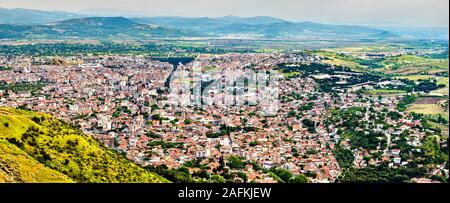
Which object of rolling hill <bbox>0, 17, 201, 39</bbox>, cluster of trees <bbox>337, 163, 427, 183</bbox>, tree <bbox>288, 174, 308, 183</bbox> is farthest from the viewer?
rolling hill <bbox>0, 17, 201, 39</bbox>

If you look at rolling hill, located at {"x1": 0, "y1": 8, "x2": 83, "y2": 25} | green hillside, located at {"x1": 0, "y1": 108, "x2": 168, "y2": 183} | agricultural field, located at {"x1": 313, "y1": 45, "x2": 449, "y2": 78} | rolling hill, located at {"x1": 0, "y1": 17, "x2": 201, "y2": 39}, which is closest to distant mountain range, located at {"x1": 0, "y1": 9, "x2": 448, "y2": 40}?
rolling hill, located at {"x1": 0, "y1": 17, "x2": 201, "y2": 39}

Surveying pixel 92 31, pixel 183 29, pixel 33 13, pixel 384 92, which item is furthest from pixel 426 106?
pixel 92 31

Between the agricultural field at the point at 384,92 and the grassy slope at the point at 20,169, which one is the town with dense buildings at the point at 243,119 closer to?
the agricultural field at the point at 384,92

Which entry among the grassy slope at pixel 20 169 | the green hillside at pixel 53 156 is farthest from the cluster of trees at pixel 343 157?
the grassy slope at pixel 20 169

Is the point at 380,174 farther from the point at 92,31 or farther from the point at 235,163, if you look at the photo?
the point at 92,31

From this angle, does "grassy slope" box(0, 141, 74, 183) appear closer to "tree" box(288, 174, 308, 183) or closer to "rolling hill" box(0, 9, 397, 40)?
"tree" box(288, 174, 308, 183)
